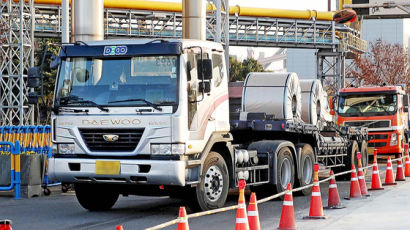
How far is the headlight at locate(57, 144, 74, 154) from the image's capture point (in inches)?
493

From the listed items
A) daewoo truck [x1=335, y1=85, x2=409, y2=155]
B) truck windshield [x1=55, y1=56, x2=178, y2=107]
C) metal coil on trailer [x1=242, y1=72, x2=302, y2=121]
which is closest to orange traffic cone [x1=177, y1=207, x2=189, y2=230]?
truck windshield [x1=55, y1=56, x2=178, y2=107]

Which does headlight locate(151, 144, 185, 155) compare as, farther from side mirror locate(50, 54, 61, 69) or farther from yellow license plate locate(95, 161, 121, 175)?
side mirror locate(50, 54, 61, 69)

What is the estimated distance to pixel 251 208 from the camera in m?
9.36

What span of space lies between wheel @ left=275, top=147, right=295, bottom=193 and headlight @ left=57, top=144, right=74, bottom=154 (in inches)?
174

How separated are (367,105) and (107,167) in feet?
54.7

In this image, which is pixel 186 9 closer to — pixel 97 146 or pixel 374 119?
pixel 374 119

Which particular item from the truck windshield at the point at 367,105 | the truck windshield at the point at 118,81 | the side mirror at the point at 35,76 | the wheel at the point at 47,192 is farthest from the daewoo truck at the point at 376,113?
the side mirror at the point at 35,76

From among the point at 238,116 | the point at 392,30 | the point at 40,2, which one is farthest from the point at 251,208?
the point at 392,30

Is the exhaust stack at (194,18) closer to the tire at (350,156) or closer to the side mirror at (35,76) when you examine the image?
the tire at (350,156)

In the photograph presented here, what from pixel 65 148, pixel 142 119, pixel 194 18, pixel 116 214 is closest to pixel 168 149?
pixel 142 119

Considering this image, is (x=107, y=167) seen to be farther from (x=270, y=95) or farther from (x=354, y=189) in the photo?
(x=270, y=95)

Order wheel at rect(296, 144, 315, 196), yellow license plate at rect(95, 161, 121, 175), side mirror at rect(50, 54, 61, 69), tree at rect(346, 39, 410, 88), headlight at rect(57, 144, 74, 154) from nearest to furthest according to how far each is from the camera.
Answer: yellow license plate at rect(95, 161, 121, 175), headlight at rect(57, 144, 74, 154), side mirror at rect(50, 54, 61, 69), wheel at rect(296, 144, 315, 196), tree at rect(346, 39, 410, 88)

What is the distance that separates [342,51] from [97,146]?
157 ft

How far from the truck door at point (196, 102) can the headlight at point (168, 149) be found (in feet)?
1.17
